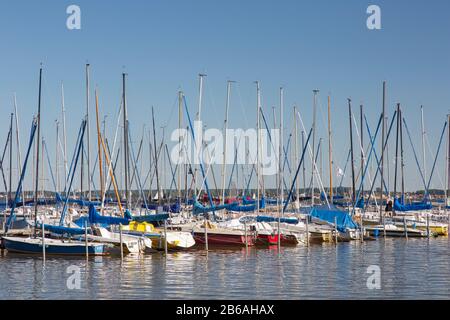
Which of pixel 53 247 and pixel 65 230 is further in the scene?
pixel 65 230

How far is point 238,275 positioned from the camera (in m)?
33.1

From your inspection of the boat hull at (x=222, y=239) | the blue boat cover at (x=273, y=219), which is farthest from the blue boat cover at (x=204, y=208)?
the blue boat cover at (x=273, y=219)

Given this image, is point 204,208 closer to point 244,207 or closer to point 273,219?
point 273,219

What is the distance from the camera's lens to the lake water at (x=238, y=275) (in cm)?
2822

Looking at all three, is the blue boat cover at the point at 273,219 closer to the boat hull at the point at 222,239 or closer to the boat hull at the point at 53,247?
the boat hull at the point at 222,239

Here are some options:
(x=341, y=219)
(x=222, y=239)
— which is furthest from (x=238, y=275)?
(x=341, y=219)

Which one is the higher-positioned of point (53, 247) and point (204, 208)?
point (204, 208)

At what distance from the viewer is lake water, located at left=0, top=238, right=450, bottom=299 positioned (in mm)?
28219

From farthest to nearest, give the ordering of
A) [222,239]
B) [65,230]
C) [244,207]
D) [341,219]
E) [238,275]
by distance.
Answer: [244,207], [341,219], [222,239], [65,230], [238,275]

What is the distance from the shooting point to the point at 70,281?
3094 cm

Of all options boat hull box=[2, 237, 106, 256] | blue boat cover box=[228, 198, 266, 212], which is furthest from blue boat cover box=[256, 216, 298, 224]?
boat hull box=[2, 237, 106, 256]

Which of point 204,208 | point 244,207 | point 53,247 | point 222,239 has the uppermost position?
point 204,208

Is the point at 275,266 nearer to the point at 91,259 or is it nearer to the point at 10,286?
the point at 91,259
